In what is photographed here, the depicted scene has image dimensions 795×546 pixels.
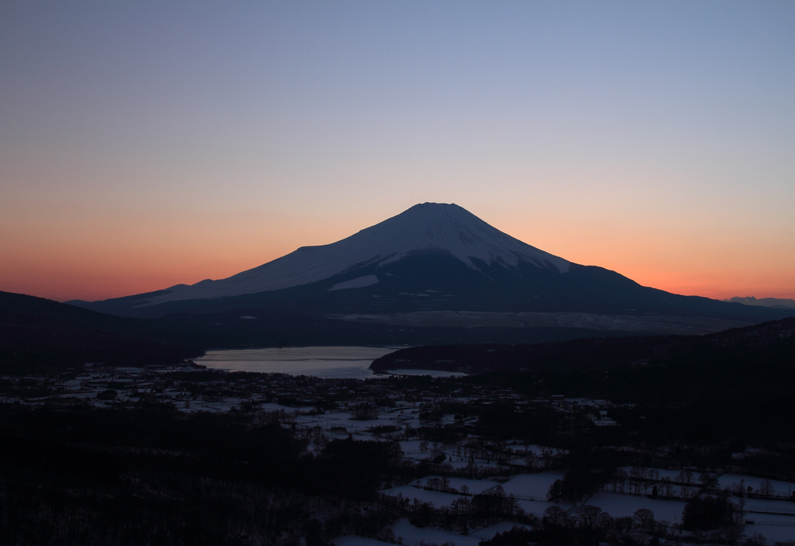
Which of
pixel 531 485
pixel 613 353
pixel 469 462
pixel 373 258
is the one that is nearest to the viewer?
pixel 531 485

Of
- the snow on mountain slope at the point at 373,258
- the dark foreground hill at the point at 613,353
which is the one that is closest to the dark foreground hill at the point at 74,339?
the dark foreground hill at the point at 613,353

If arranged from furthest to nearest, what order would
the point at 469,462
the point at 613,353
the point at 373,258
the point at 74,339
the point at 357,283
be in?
the point at 373,258
the point at 357,283
the point at 74,339
the point at 613,353
the point at 469,462

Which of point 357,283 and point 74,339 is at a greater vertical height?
point 357,283

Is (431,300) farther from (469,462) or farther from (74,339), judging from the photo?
(469,462)

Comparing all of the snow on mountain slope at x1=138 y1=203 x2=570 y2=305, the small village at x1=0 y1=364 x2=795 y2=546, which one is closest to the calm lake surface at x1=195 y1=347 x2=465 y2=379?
the small village at x1=0 y1=364 x2=795 y2=546

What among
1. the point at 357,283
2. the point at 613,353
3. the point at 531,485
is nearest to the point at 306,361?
the point at 613,353

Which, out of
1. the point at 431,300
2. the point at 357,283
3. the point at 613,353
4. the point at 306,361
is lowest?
the point at 306,361

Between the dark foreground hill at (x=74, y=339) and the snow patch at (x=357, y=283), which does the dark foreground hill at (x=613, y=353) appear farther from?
the snow patch at (x=357, y=283)
